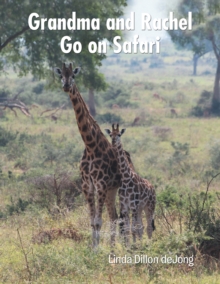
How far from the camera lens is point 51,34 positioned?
21719 millimetres

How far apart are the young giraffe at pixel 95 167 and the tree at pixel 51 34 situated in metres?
12.2

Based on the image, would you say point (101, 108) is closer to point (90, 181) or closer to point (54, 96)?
point (54, 96)

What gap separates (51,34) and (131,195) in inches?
526

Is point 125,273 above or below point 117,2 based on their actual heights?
below

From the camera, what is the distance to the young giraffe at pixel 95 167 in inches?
367

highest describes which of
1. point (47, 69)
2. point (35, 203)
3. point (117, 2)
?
point (117, 2)

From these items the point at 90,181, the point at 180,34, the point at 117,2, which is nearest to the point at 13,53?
the point at 117,2

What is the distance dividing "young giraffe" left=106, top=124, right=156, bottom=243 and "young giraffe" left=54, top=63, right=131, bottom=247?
19 centimetres

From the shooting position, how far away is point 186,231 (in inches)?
338

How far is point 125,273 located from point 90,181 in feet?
6.99

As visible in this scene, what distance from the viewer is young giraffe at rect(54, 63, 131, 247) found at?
931 cm

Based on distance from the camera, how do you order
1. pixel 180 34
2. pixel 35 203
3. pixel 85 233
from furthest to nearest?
pixel 180 34 → pixel 35 203 → pixel 85 233

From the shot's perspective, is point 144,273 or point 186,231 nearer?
point 144,273

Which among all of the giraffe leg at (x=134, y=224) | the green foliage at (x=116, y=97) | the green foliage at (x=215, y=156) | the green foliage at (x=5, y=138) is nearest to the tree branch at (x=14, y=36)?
the green foliage at (x=5, y=138)
